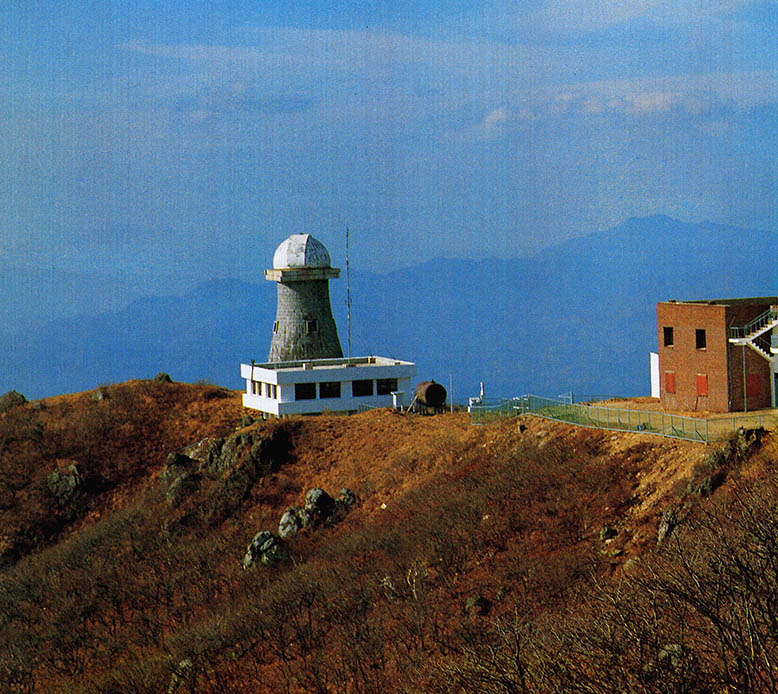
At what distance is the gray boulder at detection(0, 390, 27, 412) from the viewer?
195 feet

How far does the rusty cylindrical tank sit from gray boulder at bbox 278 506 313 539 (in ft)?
40.7

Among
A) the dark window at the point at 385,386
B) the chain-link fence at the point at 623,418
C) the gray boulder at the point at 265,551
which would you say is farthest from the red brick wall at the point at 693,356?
the dark window at the point at 385,386

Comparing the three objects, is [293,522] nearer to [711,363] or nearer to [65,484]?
[65,484]

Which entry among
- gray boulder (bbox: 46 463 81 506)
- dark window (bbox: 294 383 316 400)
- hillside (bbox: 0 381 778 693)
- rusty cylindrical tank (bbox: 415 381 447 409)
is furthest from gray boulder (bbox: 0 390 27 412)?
rusty cylindrical tank (bbox: 415 381 447 409)

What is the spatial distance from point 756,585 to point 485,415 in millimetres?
25862

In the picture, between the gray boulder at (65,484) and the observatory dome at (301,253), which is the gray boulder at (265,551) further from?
the observatory dome at (301,253)

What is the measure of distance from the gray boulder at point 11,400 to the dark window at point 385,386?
20.0 metres

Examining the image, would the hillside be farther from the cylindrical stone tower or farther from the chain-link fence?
the cylindrical stone tower

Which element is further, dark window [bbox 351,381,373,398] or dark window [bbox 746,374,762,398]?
dark window [bbox 351,381,373,398]

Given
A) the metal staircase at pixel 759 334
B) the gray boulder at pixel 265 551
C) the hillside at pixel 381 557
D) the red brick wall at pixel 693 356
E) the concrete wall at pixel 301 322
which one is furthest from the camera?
the concrete wall at pixel 301 322

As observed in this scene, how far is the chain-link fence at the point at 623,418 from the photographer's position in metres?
32.2

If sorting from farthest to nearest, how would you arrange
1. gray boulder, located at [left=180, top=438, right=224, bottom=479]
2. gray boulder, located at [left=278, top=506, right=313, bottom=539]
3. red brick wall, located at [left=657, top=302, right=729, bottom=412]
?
gray boulder, located at [left=180, top=438, right=224, bottom=479], gray boulder, located at [left=278, top=506, right=313, bottom=539], red brick wall, located at [left=657, top=302, right=729, bottom=412]

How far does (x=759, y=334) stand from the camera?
37000 mm

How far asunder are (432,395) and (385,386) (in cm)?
→ 361
